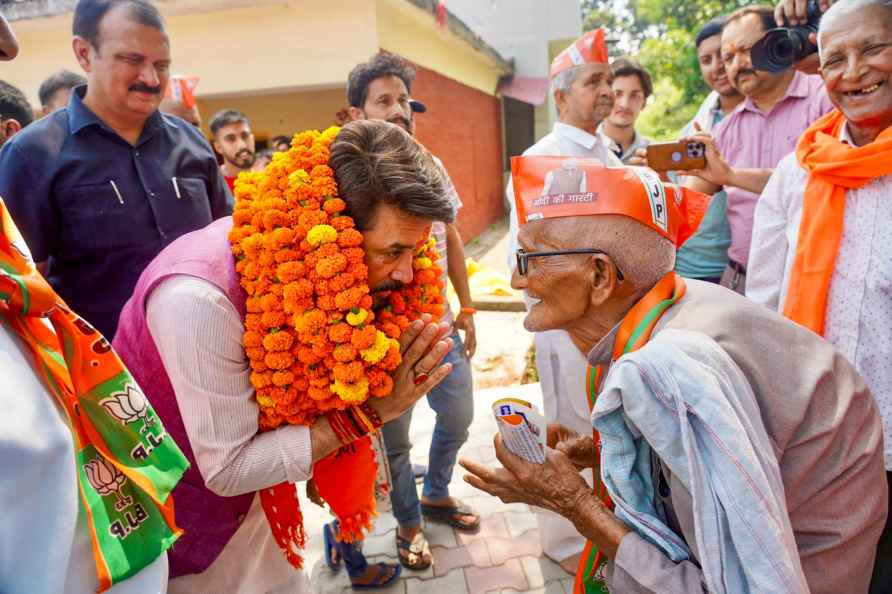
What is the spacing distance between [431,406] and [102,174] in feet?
6.47

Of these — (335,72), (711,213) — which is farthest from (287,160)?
(335,72)

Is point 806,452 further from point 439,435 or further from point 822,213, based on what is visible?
point 439,435

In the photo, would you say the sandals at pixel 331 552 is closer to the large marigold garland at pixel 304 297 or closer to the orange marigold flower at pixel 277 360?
the large marigold garland at pixel 304 297

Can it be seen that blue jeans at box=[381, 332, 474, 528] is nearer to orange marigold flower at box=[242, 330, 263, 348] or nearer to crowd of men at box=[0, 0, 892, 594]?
crowd of men at box=[0, 0, 892, 594]

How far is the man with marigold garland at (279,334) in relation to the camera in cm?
157

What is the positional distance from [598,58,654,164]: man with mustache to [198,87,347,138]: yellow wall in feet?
18.3

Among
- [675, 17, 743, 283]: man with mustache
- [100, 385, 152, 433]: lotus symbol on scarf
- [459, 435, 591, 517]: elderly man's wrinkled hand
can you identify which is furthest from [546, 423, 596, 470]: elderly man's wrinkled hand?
[675, 17, 743, 283]: man with mustache

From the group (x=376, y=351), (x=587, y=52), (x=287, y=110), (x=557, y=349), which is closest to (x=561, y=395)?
(x=557, y=349)

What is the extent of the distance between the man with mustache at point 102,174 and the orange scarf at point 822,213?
267cm

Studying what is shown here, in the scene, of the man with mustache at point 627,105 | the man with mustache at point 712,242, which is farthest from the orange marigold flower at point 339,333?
the man with mustache at point 627,105

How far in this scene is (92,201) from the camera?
2445mm

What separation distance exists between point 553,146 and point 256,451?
2.39m

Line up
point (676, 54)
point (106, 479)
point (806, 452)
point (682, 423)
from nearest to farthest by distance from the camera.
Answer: point (106, 479) → point (682, 423) → point (806, 452) → point (676, 54)

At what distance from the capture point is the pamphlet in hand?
5.20 ft
